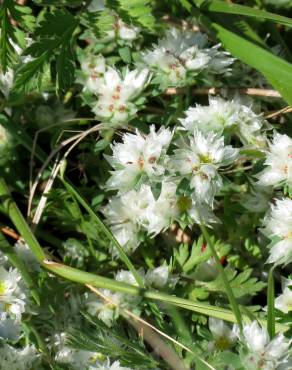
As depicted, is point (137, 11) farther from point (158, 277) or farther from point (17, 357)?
point (17, 357)

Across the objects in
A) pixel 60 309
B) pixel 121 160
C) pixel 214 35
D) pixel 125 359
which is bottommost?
pixel 60 309

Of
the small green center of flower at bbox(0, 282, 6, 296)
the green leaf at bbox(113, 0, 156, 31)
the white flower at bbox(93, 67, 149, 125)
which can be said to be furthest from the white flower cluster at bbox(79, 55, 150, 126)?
the small green center of flower at bbox(0, 282, 6, 296)

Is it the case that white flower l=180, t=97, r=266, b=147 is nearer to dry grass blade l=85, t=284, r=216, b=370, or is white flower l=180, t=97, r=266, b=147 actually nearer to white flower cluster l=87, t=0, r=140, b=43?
white flower cluster l=87, t=0, r=140, b=43

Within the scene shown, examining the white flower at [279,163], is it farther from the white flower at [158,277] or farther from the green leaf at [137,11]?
the green leaf at [137,11]

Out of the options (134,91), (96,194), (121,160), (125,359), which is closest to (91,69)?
(134,91)

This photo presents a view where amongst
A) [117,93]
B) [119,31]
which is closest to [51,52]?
[117,93]

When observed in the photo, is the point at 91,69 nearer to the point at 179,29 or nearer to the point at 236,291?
the point at 179,29
